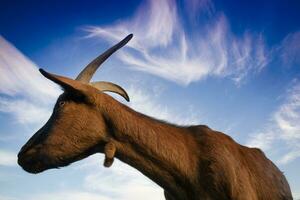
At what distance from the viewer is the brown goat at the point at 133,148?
653cm

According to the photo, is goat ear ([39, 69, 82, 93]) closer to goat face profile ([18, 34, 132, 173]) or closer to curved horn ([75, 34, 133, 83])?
goat face profile ([18, 34, 132, 173])

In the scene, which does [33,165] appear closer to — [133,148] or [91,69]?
[133,148]

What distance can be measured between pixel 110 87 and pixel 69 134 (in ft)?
4.91

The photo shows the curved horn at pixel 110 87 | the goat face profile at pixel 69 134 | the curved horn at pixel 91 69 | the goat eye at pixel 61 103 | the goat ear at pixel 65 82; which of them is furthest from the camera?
the curved horn at pixel 110 87

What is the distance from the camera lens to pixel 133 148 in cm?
670

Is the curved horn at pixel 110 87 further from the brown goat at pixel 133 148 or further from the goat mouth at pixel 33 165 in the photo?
the goat mouth at pixel 33 165

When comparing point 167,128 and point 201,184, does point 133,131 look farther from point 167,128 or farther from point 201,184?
point 201,184

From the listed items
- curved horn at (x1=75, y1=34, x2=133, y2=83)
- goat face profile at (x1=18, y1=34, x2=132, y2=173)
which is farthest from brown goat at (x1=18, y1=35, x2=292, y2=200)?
curved horn at (x1=75, y1=34, x2=133, y2=83)

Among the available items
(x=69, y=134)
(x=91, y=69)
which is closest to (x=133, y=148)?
(x=69, y=134)

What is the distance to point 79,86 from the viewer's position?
6.93m

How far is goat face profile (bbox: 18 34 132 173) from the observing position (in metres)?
6.73

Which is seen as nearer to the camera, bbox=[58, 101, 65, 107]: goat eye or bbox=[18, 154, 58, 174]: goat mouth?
bbox=[18, 154, 58, 174]: goat mouth

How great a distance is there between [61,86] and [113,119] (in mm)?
1164

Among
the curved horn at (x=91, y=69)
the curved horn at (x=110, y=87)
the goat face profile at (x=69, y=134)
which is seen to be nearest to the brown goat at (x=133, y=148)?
the goat face profile at (x=69, y=134)
